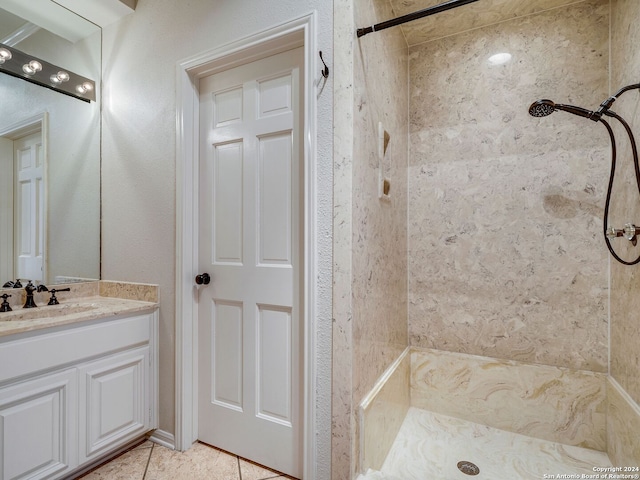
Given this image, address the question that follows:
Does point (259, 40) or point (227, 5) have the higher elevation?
point (227, 5)

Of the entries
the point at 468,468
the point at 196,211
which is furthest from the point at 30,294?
the point at 468,468

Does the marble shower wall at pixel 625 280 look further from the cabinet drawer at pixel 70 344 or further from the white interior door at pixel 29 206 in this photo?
the white interior door at pixel 29 206

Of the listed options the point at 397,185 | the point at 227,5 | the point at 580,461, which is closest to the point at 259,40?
the point at 227,5

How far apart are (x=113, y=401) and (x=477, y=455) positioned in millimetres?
1871

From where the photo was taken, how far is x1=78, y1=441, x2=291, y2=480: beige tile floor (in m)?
1.52

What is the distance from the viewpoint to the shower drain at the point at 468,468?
1.50m

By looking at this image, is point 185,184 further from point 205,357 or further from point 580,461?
point 580,461

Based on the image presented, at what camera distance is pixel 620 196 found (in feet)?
4.92

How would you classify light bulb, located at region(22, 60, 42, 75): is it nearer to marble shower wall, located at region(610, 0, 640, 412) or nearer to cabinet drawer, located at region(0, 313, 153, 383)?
cabinet drawer, located at region(0, 313, 153, 383)

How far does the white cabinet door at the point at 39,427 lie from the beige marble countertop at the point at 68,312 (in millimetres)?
233

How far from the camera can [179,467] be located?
1587 mm

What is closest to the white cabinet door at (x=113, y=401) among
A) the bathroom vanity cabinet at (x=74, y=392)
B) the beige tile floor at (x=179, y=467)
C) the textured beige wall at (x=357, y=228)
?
the bathroom vanity cabinet at (x=74, y=392)

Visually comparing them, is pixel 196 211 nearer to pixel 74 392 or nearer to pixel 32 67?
pixel 74 392

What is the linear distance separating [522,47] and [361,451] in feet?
7.34
